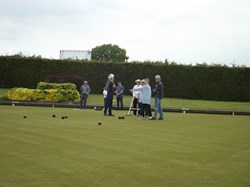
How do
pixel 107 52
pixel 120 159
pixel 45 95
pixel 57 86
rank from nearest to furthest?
pixel 120 159 < pixel 45 95 < pixel 57 86 < pixel 107 52

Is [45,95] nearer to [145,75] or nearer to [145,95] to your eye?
[145,75]

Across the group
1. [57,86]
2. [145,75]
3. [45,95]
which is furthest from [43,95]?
[145,75]

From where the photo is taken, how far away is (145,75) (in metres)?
40.5

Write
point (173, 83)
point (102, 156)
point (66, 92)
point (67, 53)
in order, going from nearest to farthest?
point (102, 156)
point (66, 92)
point (173, 83)
point (67, 53)

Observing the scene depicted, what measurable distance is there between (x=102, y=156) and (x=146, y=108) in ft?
41.1

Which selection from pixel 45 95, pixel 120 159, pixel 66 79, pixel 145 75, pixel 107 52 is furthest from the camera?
pixel 107 52

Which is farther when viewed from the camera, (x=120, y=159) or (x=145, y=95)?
(x=145, y=95)

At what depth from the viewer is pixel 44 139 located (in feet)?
37.9

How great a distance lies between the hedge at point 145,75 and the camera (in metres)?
38.5

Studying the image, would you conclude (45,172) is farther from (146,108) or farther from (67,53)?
(67,53)

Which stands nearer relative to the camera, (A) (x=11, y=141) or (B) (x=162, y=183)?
(B) (x=162, y=183)

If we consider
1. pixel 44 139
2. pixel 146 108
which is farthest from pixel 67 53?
pixel 44 139

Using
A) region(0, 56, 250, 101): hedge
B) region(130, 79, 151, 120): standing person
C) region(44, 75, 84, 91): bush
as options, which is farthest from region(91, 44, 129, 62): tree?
region(130, 79, 151, 120): standing person

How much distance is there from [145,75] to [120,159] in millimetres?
31847
